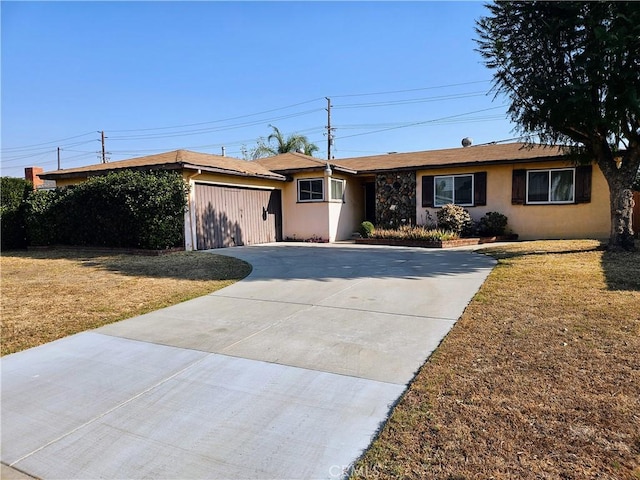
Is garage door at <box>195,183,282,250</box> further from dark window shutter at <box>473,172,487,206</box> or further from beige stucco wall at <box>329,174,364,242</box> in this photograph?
dark window shutter at <box>473,172,487,206</box>

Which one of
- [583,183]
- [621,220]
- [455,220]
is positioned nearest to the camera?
[621,220]

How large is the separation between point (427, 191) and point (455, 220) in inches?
85.3

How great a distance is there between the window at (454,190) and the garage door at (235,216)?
21.2 ft

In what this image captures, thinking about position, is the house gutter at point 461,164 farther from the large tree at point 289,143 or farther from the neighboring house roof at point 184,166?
the large tree at point 289,143

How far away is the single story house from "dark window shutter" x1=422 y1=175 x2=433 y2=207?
4 centimetres

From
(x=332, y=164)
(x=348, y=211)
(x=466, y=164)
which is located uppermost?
(x=332, y=164)

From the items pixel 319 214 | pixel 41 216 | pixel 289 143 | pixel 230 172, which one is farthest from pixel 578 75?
pixel 289 143

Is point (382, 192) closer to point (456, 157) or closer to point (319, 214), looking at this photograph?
point (319, 214)

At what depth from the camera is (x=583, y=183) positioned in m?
13.1

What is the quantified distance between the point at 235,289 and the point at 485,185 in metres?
11.3

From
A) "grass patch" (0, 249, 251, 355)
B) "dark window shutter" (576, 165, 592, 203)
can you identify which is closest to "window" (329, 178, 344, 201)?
"grass patch" (0, 249, 251, 355)

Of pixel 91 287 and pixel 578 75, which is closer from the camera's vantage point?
pixel 91 287

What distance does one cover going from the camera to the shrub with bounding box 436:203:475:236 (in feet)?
45.2

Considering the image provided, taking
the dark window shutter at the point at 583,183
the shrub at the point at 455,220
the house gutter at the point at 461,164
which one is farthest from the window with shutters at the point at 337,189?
the dark window shutter at the point at 583,183
